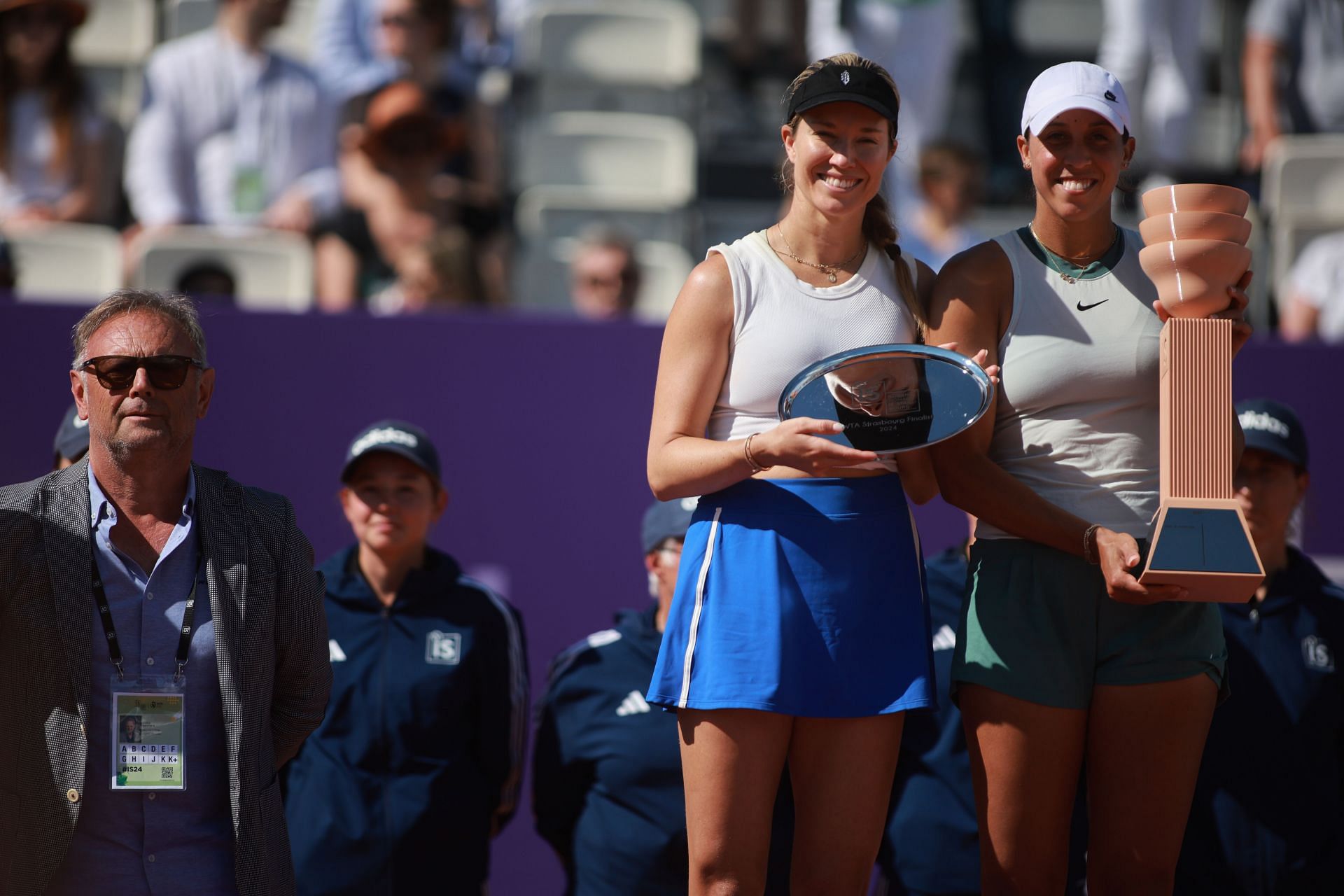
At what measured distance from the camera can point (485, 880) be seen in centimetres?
414

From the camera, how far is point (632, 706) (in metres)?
4.19

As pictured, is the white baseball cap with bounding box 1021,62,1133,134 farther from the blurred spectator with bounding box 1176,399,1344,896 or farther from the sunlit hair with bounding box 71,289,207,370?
the sunlit hair with bounding box 71,289,207,370

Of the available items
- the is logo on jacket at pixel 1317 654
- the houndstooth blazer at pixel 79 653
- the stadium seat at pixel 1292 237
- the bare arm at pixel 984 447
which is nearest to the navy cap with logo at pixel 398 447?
the houndstooth blazer at pixel 79 653

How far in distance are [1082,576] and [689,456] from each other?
0.73 meters

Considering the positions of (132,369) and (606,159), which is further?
(606,159)

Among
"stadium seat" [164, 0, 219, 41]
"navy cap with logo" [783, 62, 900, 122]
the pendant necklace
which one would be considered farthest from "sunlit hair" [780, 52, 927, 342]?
"stadium seat" [164, 0, 219, 41]

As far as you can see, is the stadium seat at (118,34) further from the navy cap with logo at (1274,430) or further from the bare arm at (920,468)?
the bare arm at (920,468)

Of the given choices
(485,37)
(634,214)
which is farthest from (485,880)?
(485,37)

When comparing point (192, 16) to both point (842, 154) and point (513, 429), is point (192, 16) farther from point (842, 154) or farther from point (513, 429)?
point (842, 154)

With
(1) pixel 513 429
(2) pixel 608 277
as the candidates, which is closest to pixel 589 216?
(2) pixel 608 277

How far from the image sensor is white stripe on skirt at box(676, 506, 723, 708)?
2646 mm

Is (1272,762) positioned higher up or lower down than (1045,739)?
lower down

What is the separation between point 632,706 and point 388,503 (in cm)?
87

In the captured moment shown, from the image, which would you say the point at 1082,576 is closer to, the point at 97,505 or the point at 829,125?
the point at 829,125
